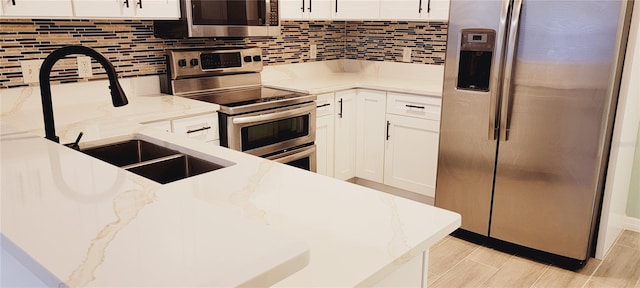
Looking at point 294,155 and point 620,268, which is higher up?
point 294,155

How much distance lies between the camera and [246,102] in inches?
108

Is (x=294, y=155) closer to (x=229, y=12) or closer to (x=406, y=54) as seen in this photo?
(x=229, y=12)

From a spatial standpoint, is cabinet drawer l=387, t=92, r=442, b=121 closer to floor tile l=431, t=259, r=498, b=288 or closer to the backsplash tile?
the backsplash tile

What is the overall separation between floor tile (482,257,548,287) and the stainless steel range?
4.22 ft

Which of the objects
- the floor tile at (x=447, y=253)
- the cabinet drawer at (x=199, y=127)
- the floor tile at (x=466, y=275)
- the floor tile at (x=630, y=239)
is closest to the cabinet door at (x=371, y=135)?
the floor tile at (x=447, y=253)

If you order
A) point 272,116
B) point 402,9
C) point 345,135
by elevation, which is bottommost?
point 345,135

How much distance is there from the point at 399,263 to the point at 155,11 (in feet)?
6.70

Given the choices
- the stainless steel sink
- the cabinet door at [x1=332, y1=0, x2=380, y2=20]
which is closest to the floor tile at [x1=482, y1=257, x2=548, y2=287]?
the stainless steel sink

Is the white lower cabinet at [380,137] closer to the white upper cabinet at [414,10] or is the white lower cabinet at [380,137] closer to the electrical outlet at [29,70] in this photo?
the white upper cabinet at [414,10]

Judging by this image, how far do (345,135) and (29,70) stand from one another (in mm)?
1942

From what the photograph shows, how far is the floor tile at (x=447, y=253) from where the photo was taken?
8.69ft

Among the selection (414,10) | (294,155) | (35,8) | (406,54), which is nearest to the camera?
(35,8)

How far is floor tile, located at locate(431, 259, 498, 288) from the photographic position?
2.47 metres

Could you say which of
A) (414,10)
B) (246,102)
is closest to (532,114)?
(414,10)
